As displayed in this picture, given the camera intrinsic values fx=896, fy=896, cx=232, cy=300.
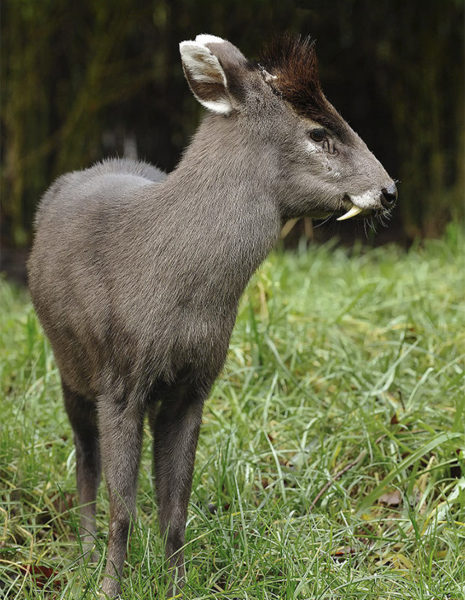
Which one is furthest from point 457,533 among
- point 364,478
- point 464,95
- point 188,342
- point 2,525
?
point 464,95

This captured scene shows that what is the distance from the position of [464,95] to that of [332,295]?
133 inches

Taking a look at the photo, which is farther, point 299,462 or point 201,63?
point 299,462

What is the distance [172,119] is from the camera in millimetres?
8211

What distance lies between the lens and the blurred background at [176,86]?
7629mm

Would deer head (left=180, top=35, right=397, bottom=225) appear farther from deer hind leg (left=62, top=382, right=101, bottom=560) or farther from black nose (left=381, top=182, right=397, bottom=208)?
deer hind leg (left=62, top=382, right=101, bottom=560)

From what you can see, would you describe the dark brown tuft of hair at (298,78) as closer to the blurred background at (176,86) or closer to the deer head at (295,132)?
the deer head at (295,132)

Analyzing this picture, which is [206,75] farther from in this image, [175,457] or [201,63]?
[175,457]

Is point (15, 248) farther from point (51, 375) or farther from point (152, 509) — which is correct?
point (152, 509)

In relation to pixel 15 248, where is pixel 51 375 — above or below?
above

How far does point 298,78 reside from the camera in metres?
2.71

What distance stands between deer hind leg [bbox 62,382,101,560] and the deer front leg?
0.37 metres

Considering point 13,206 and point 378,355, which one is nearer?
point 378,355

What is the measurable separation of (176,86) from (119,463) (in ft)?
19.3

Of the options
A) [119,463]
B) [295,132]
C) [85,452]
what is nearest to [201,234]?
[295,132]
